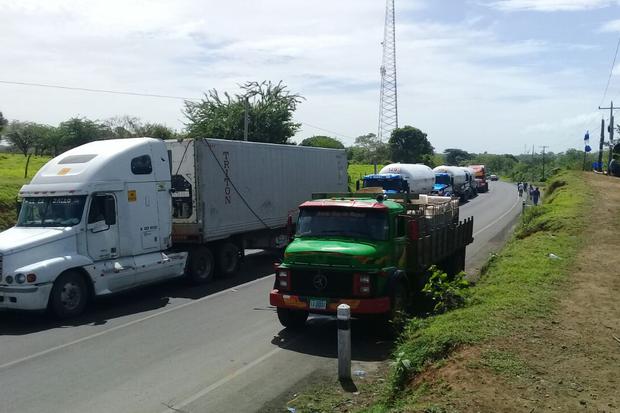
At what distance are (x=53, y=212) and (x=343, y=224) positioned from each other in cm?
598

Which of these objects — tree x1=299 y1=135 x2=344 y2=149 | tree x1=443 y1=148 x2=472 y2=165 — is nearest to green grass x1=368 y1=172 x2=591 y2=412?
tree x1=299 y1=135 x2=344 y2=149

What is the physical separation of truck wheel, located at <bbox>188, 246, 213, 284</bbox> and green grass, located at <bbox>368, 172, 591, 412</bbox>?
6899 mm

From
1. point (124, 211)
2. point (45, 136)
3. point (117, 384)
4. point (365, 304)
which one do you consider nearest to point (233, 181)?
point (124, 211)

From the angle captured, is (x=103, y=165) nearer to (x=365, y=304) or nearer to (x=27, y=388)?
(x=27, y=388)

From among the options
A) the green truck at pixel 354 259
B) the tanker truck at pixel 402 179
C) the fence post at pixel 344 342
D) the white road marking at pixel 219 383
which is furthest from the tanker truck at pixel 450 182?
the fence post at pixel 344 342

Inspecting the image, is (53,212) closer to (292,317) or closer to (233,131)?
(292,317)

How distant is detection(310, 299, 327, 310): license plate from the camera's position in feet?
28.9

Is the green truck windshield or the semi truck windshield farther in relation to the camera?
the semi truck windshield

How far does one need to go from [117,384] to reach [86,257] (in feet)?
15.6

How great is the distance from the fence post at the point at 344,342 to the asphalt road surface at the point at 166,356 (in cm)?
42

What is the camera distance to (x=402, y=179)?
30.4 metres

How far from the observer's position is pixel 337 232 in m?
9.64

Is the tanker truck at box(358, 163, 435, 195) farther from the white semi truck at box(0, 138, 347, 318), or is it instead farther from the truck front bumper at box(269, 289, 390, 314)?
the truck front bumper at box(269, 289, 390, 314)

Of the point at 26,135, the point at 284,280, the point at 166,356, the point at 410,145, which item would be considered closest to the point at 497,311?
the point at 284,280
